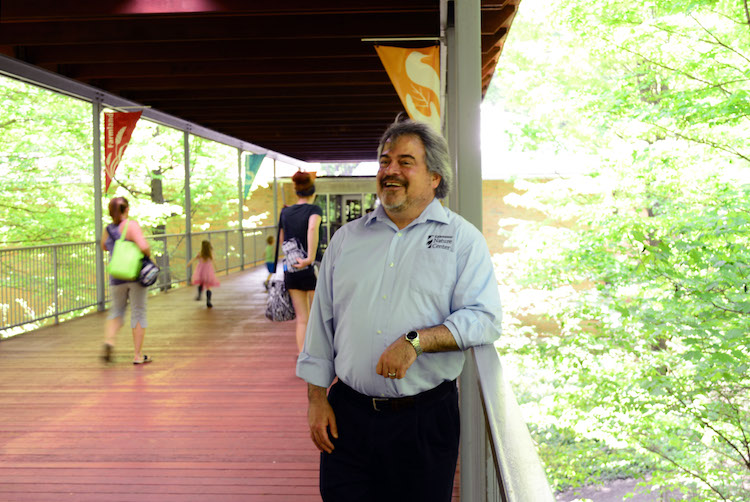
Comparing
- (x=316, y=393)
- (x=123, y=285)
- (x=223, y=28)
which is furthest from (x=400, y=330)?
(x=223, y=28)

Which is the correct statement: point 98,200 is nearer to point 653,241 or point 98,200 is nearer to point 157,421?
point 157,421

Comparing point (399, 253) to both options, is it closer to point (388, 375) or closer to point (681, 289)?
point (388, 375)

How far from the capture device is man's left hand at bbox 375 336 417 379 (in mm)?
1782

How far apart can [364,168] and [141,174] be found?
54.3 feet

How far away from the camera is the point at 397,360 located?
5.85 feet

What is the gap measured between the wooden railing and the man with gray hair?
0.10 m

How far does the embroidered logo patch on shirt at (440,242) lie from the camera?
1.97m

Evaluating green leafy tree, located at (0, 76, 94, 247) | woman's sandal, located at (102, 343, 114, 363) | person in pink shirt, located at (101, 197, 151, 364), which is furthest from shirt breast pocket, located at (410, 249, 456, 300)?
green leafy tree, located at (0, 76, 94, 247)

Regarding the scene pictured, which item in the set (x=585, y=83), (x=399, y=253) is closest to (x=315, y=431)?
(x=399, y=253)

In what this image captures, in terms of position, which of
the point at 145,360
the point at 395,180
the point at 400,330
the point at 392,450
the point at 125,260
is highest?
the point at 395,180

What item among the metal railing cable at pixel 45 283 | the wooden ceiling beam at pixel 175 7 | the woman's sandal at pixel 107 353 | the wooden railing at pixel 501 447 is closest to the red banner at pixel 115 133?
the metal railing cable at pixel 45 283

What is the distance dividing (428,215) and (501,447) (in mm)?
885

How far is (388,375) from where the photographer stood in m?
1.80

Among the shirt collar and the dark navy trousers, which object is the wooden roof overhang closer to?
the shirt collar
